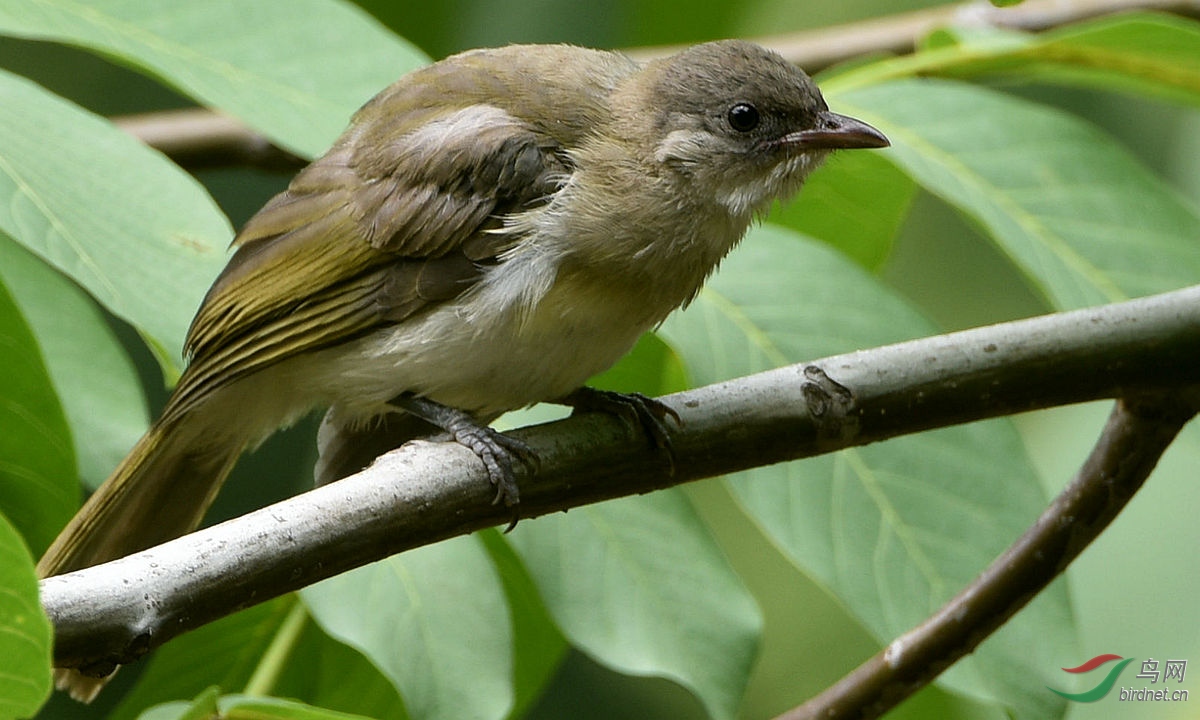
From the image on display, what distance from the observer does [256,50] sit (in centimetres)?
261

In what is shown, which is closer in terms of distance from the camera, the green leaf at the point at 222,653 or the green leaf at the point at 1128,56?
the green leaf at the point at 222,653

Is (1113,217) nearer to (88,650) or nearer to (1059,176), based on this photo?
(1059,176)

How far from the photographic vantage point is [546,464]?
2.15 m

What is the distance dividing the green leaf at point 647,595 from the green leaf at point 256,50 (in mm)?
848

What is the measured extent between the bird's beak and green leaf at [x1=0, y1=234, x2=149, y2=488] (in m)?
1.36

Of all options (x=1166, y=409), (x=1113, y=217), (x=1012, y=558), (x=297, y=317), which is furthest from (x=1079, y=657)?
(x=297, y=317)

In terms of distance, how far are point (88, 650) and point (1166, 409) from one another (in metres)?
1.58

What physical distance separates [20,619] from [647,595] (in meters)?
1.18

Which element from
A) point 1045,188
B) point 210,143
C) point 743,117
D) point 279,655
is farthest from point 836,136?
point 210,143

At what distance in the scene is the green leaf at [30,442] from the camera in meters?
1.93

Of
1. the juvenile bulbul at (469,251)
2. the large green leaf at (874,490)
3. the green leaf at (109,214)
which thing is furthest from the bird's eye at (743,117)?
the green leaf at (109,214)

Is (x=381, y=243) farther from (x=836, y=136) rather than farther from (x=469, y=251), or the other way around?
(x=836, y=136)

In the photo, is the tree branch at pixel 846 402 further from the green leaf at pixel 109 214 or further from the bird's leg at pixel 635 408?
the green leaf at pixel 109 214

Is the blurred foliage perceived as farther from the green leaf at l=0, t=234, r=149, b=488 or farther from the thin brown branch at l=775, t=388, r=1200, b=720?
the thin brown branch at l=775, t=388, r=1200, b=720
